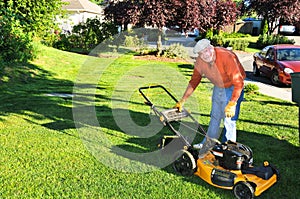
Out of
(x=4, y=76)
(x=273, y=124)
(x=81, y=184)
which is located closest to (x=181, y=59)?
(x=4, y=76)

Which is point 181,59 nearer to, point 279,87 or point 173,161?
point 279,87

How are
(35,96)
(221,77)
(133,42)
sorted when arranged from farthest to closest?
(133,42), (35,96), (221,77)

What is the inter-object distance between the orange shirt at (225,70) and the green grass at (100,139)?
1.35 m

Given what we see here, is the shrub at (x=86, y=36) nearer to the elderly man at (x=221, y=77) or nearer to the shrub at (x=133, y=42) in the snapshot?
the shrub at (x=133, y=42)

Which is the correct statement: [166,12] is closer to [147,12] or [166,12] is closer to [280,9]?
[147,12]

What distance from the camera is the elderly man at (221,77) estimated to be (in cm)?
404

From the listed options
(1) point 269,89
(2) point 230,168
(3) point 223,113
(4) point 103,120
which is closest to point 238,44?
(1) point 269,89

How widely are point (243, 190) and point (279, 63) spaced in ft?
30.1

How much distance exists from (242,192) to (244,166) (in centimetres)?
32

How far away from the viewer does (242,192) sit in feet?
12.4

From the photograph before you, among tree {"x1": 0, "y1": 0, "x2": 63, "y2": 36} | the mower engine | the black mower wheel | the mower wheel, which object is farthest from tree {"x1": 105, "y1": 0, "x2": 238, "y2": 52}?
the black mower wheel

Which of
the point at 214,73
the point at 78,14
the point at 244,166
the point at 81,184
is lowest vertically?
the point at 81,184

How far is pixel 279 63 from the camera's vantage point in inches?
466

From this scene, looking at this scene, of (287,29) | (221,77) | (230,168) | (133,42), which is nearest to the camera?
(230,168)
